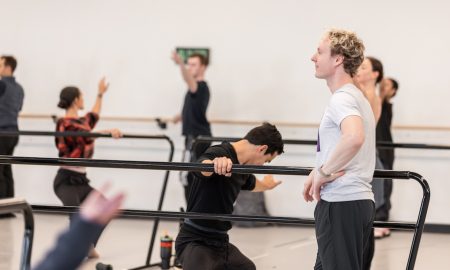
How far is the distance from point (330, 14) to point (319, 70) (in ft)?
15.7

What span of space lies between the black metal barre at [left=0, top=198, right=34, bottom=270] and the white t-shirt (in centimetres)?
116

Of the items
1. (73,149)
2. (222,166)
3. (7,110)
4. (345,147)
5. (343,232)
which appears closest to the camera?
(345,147)

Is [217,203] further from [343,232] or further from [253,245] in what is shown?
[253,245]

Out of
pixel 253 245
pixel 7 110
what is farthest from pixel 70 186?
pixel 7 110

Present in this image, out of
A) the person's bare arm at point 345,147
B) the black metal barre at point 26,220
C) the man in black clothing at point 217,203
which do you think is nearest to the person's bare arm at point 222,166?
the man in black clothing at point 217,203

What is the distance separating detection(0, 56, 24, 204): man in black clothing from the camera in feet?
24.3

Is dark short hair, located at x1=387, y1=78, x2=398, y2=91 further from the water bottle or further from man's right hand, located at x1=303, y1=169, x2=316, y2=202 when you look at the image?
man's right hand, located at x1=303, y1=169, x2=316, y2=202

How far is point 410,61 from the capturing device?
762 cm

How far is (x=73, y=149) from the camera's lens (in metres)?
5.86

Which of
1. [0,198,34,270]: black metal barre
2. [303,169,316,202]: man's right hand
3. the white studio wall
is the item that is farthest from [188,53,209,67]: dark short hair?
[0,198,34,270]: black metal barre

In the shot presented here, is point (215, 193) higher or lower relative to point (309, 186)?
lower

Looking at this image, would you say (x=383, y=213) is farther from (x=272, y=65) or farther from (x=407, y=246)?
(x=272, y=65)

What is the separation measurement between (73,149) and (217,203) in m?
2.27

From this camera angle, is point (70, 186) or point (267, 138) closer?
point (267, 138)
